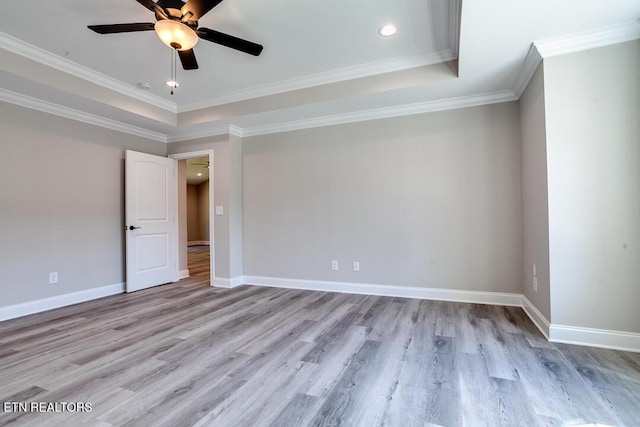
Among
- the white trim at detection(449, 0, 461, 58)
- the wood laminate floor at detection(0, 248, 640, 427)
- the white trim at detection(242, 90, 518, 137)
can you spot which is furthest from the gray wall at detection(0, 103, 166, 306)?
the white trim at detection(449, 0, 461, 58)

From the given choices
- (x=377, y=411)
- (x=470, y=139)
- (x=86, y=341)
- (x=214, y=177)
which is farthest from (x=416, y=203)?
(x=86, y=341)

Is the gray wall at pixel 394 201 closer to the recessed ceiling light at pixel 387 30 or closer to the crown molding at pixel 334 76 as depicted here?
the crown molding at pixel 334 76

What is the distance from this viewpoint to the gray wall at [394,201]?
11.2 feet

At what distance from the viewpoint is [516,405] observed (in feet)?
5.35

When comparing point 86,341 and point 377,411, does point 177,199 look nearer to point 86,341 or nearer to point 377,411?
point 86,341

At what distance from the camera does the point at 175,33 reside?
2.00m

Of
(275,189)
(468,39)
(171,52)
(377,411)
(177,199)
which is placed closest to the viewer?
(377,411)

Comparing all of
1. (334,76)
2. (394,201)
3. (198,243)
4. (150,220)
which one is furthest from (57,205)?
(198,243)

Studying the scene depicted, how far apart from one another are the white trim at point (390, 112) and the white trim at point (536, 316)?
7.34 feet

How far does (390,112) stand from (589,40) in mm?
1924

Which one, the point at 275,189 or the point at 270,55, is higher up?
the point at 270,55

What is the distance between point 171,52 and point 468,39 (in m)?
2.71

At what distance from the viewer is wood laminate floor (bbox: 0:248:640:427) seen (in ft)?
5.17

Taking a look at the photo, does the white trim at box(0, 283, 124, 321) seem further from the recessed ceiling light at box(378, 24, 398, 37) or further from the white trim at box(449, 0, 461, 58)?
the white trim at box(449, 0, 461, 58)
